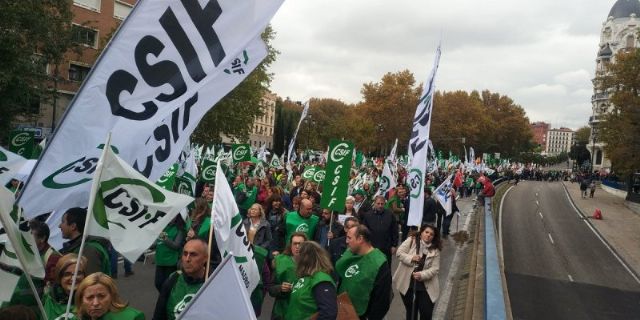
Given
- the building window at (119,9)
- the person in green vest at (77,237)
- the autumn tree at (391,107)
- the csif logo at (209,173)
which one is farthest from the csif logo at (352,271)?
the autumn tree at (391,107)

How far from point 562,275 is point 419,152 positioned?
902 cm

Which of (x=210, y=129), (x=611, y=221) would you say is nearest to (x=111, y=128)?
(x=611, y=221)

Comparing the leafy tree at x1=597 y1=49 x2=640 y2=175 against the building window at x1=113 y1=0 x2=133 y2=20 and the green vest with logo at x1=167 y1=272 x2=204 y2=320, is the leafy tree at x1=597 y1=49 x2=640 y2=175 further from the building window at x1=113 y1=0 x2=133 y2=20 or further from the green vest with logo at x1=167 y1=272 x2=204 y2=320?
the green vest with logo at x1=167 y1=272 x2=204 y2=320

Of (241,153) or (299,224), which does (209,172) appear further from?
(299,224)

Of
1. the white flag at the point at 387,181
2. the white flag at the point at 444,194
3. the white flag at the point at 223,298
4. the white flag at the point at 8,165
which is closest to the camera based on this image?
the white flag at the point at 223,298

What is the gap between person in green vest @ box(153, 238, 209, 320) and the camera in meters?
3.60

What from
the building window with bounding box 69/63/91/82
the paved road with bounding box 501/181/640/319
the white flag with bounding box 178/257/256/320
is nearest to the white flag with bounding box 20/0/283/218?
the white flag with bounding box 178/257/256/320

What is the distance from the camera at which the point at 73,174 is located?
3111 millimetres

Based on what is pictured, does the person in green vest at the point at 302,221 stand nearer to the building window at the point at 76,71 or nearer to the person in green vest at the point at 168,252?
the person in green vest at the point at 168,252

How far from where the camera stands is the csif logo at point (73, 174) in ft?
9.80

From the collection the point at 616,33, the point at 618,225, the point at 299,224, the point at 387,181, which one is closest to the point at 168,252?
the point at 299,224

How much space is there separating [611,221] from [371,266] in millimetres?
28846

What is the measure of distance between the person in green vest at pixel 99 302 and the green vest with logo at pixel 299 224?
153 inches

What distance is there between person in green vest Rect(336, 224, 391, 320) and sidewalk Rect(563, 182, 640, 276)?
14083 mm
